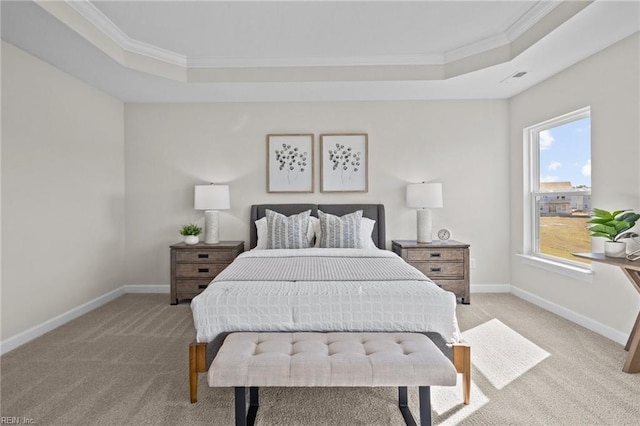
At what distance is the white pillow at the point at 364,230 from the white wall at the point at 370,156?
43cm

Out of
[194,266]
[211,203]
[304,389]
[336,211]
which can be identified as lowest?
[304,389]

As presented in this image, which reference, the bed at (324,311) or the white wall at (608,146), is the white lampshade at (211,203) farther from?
the white wall at (608,146)

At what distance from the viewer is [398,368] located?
1.59 m

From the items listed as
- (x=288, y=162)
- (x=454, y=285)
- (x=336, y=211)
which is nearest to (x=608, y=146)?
(x=454, y=285)

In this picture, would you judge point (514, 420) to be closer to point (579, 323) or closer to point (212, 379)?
point (212, 379)

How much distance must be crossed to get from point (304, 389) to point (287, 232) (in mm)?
1920

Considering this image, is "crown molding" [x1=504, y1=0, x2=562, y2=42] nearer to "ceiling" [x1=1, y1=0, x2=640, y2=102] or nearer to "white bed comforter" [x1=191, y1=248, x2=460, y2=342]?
"ceiling" [x1=1, y1=0, x2=640, y2=102]

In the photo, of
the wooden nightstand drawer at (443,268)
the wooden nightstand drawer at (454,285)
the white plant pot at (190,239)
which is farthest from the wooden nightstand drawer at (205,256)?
the wooden nightstand drawer at (454,285)

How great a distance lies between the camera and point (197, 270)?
13.1 ft

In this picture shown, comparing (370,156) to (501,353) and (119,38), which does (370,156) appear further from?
(119,38)

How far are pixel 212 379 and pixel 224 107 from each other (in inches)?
144

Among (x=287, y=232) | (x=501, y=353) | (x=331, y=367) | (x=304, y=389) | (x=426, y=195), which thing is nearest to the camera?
(x=331, y=367)

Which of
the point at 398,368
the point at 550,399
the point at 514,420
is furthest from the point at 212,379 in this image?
the point at 550,399

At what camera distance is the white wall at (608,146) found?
2.74 metres
